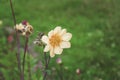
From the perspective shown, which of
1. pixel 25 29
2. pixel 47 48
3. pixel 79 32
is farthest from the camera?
pixel 79 32

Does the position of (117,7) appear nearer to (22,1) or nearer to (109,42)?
(109,42)

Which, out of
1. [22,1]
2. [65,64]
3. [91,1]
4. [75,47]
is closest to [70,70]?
[65,64]

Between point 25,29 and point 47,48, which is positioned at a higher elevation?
point 25,29

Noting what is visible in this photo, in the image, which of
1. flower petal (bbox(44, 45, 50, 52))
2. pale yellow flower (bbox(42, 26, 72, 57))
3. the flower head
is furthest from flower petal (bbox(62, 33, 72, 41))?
the flower head

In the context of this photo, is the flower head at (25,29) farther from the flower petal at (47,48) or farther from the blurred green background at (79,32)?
the blurred green background at (79,32)

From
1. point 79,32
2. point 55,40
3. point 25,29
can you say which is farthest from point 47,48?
point 79,32

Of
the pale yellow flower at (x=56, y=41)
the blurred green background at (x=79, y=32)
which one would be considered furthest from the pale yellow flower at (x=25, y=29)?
the blurred green background at (x=79, y=32)

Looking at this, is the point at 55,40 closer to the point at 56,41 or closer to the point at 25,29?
the point at 56,41
